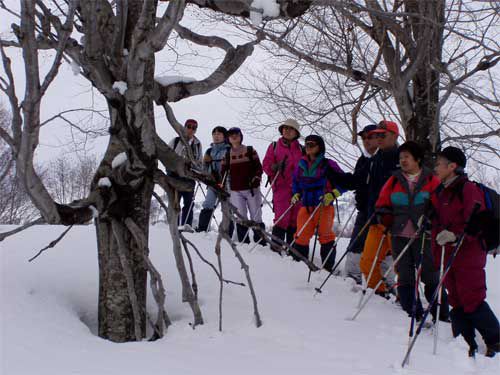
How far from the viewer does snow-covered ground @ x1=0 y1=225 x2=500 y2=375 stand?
113 inches

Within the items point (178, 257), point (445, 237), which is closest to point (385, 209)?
point (445, 237)

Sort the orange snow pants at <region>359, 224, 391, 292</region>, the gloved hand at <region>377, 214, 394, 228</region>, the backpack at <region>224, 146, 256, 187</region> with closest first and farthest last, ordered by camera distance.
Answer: the gloved hand at <region>377, 214, 394, 228</region> → the orange snow pants at <region>359, 224, 391, 292</region> → the backpack at <region>224, 146, 256, 187</region>

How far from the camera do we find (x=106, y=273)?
155 inches

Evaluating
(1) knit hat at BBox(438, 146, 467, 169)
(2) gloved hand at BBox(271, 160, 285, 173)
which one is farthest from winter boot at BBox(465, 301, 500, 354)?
(2) gloved hand at BBox(271, 160, 285, 173)

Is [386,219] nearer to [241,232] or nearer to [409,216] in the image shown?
[409,216]

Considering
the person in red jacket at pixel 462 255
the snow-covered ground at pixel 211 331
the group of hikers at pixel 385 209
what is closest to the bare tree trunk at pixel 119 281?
the snow-covered ground at pixel 211 331

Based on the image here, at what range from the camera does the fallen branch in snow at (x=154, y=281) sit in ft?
12.0

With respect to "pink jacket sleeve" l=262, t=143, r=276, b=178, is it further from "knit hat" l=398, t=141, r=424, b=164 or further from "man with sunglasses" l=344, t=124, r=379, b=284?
"knit hat" l=398, t=141, r=424, b=164

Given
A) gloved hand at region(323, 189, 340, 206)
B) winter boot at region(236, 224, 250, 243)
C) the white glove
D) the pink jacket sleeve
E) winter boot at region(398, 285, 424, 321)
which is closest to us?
the white glove

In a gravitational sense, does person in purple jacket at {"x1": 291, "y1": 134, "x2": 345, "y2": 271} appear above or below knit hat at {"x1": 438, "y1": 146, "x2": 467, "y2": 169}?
below

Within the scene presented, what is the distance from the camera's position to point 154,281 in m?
3.70

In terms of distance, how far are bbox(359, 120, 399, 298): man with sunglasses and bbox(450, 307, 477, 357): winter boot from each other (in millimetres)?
1416

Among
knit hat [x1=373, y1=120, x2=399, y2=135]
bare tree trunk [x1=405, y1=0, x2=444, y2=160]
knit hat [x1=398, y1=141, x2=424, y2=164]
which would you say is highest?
bare tree trunk [x1=405, y1=0, x2=444, y2=160]

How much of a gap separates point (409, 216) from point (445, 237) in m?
0.87
